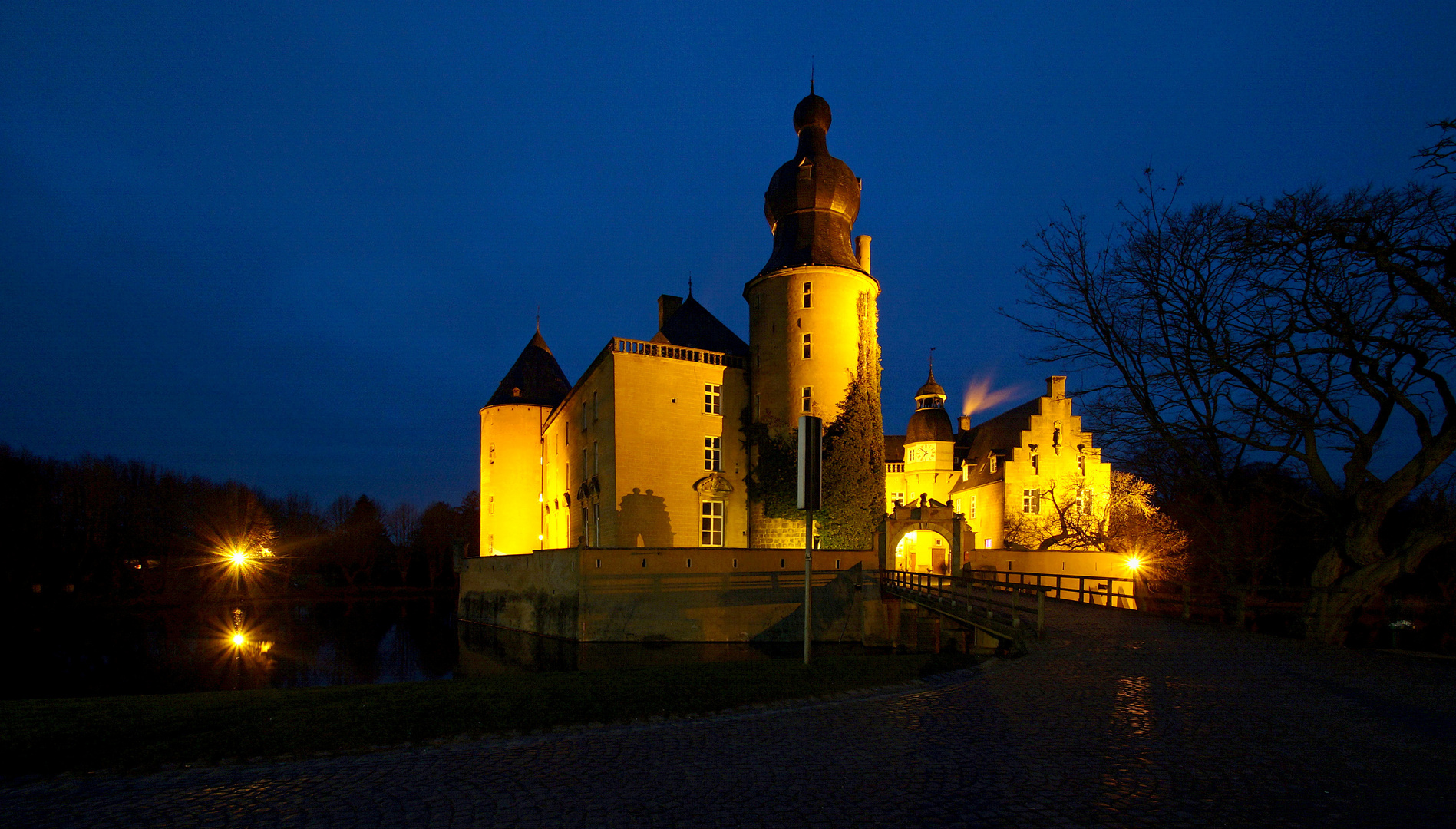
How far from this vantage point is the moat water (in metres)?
23.4

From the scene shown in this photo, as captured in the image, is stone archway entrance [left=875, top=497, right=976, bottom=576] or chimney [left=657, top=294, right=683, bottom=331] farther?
chimney [left=657, top=294, right=683, bottom=331]

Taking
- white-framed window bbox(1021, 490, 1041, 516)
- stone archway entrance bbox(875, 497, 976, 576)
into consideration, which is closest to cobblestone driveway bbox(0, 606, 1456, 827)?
stone archway entrance bbox(875, 497, 976, 576)

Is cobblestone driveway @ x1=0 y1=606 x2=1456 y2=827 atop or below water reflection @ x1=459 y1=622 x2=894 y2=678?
atop

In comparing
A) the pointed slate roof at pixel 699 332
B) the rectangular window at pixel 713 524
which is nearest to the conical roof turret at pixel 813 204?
the pointed slate roof at pixel 699 332

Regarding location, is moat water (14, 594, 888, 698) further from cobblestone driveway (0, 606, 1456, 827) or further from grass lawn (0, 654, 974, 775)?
cobblestone driveway (0, 606, 1456, 827)

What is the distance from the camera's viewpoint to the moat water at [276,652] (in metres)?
23.4

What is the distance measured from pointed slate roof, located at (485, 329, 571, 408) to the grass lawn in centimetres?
4098

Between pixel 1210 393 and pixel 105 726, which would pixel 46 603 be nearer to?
pixel 105 726

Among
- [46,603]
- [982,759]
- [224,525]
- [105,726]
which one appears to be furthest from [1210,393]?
[224,525]

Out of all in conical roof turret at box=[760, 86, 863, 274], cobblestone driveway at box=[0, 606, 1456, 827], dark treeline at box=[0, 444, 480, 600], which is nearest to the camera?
cobblestone driveway at box=[0, 606, 1456, 827]

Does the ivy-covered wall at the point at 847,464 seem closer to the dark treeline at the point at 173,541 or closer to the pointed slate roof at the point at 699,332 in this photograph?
the pointed slate roof at the point at 699,332

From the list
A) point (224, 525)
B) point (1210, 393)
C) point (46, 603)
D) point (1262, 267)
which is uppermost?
point (1262, 267)

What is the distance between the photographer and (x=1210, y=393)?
1280cm

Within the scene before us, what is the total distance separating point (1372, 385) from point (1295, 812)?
32.7 ft
